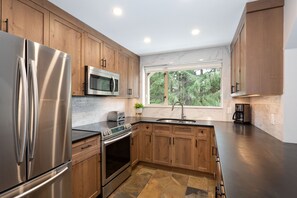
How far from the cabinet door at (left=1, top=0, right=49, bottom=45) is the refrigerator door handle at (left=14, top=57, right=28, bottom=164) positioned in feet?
1.95

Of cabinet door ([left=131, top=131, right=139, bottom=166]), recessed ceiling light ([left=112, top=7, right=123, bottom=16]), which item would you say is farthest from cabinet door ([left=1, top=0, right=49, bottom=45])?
cabinet door ([left=131, top=131, right=139, bottom=166])

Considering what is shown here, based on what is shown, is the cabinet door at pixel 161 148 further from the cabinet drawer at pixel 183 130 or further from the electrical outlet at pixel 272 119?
the electrical outlet at pixel 272 119

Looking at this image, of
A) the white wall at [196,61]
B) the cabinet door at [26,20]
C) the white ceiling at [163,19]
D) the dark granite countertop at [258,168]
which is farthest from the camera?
the white wall at [196,61]

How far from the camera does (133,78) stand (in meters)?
3.62

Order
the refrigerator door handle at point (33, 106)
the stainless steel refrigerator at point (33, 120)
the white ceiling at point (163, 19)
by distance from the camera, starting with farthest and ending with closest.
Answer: the white ceiling at point (163, 19) → the refrigerator door handle at point (33, 106) → the stainless steel refrigerator at point (33, 120)

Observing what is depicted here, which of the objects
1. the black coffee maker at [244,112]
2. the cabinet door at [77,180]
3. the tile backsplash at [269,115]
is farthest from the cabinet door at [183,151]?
the cabinet door at [77,180]

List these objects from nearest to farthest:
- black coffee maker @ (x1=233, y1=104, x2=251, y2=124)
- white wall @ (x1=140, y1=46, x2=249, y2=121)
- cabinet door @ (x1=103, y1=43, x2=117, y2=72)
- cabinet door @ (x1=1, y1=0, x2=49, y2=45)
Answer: cabinet door @ (x1=1, y1=0, x2=49, y2=45)
cabinet door @ (x1=103, y1=43, x2=117, y2=72)
black coffee maker @ (x1=233, y1=104, x2=251, y2=124)
white wall @ (x1=140, y1=46, x2=249, y2=121)

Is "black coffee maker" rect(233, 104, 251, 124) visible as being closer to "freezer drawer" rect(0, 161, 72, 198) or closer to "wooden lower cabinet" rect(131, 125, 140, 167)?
"wooden lower cabinet" rect(131, 125, 140, 167)

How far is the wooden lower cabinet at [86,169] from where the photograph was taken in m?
1.75

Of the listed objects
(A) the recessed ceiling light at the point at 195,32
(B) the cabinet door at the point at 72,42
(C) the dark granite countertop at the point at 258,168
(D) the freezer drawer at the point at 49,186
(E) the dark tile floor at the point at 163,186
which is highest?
(A) the recessed ceiling light at the point at 195,32

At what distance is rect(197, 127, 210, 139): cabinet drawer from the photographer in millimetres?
2762

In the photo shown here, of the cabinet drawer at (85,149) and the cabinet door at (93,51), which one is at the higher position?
the cabinet door at (93,51)

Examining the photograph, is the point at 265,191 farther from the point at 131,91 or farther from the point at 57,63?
the point at 131,91

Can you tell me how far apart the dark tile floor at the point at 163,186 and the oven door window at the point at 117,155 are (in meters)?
0.33
